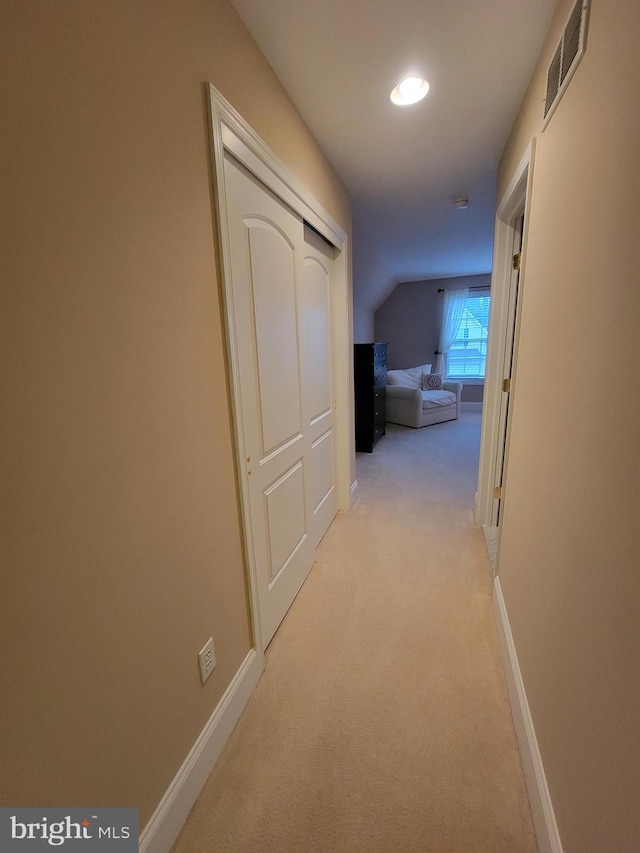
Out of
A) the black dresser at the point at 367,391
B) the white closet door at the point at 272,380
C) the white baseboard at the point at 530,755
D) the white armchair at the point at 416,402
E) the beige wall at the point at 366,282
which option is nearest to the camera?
the white baseboard at the point at 530,755

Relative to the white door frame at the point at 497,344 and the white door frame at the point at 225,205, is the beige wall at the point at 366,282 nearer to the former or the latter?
the white door frame at the point at 497,344

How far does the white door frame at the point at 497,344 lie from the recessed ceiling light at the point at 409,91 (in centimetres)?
64

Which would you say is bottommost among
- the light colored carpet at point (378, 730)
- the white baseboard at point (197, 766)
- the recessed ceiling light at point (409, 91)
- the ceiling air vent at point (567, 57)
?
the light colored carpet at point (378, 730)

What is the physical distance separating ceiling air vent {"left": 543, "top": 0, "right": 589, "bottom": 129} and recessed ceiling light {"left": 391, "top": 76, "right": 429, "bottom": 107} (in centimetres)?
54

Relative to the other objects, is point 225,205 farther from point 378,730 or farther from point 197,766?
point 378,730

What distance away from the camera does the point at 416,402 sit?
534 cm

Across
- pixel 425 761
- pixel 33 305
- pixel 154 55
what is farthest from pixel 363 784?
pixel 154 55

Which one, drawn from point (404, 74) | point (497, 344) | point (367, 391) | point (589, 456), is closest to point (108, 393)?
point (589, 456)

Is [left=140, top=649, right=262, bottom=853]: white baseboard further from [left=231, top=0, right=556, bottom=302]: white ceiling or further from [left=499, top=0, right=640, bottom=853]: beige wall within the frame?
[left=231, top=0, right=556, bottom=302]: white ceiling

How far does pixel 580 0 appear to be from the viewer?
0.90m

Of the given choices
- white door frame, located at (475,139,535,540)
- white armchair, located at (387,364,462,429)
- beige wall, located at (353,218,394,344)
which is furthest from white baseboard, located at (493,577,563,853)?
white armchair, located at (387,364,462,429)

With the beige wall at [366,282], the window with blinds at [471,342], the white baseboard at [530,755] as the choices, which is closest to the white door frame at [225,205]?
the white baseboard at [530,755]

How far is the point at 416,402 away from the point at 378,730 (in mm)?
4572

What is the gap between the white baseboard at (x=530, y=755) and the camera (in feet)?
2.86
